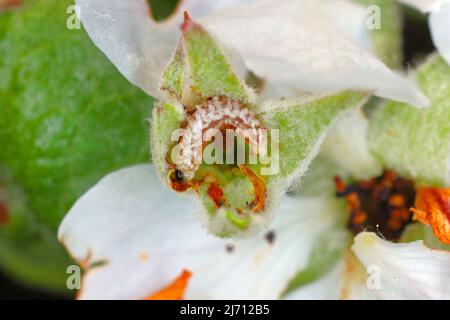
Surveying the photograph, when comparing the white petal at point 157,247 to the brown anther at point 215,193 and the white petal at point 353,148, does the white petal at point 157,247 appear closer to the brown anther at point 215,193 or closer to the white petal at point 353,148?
the white petal at point 353,148

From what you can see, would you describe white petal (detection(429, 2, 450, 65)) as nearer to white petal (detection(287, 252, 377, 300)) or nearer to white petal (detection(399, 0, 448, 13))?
white petal (detection(399, 0, 448, 13))

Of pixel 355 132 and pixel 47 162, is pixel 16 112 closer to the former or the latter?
pixel 47 162

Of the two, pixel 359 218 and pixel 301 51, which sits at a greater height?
pixel 301 51

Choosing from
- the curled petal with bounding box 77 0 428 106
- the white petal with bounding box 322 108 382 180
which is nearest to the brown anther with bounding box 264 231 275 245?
the white petal with bounding box 322 108 382 180

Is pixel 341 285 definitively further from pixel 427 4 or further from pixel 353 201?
pixel 427 4

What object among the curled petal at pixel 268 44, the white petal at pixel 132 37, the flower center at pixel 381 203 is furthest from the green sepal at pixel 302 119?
the flower center at pixel 381 203

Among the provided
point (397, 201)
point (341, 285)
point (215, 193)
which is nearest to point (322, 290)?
point (341, 285)

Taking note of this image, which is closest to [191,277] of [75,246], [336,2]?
[75,246]
